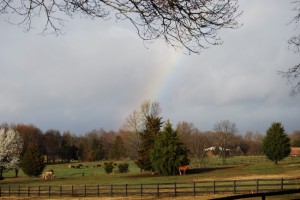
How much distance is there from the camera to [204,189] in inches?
1315

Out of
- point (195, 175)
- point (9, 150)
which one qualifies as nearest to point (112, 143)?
point (9, 150)

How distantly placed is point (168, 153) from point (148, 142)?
6192 mm

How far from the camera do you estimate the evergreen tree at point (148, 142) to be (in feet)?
194

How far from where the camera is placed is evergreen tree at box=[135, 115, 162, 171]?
194 feet

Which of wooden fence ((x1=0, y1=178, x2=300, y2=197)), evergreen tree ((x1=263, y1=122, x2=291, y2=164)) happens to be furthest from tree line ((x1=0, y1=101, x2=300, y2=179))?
wooden fence ((x1=0, y1=178, x2=300, y2=197))

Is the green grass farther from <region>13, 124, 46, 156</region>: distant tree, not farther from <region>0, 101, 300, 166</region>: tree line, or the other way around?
<region>13, 124, 46, 156</region>: distant tree

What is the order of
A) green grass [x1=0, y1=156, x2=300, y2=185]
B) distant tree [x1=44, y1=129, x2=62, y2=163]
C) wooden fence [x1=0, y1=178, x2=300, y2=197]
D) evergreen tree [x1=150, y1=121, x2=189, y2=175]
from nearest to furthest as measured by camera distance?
wooden fence [x1=0, y1=178, x2=300, y2=197], green grass [x1=0, y1=156, x2=300, y2=185], evergreen tree [x1=150, y1=121, x2=189, y2=175], distant tree [x1=44, y1=129, x2=62, y2=163]

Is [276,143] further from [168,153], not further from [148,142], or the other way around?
[148,142]

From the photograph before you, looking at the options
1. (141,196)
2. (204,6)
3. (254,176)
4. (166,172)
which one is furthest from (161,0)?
(166,172)

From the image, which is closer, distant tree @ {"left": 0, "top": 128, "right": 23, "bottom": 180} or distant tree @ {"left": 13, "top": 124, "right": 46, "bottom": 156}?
distant tree @ {"left": 0, "top": 128, "right": 23, "bottom": 180}

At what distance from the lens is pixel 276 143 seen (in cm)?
6225

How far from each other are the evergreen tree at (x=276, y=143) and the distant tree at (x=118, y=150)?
212 feet

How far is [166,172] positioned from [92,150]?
295 ft

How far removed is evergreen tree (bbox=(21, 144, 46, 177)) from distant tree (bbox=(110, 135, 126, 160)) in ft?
171
